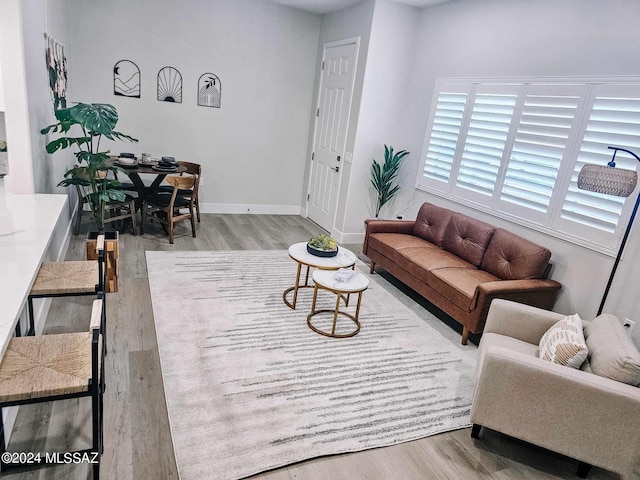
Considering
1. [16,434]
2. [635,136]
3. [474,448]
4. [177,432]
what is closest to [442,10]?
[635,136]

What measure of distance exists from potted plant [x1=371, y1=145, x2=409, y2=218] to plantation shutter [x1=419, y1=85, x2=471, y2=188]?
38 cm

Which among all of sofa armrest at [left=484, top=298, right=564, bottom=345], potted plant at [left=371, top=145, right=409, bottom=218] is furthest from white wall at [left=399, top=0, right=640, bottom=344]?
sofa armrest at [left=484, top=298, right=564, bottom=345]

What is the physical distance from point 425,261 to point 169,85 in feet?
13.2

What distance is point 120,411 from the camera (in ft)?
7.32

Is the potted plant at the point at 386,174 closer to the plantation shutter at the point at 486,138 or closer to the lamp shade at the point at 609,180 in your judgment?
the plantation shutter at the point at 486,138

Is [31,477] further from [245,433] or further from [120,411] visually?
[245,433]

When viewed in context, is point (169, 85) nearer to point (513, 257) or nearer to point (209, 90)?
point (209, 90)

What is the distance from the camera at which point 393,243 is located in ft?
13.9

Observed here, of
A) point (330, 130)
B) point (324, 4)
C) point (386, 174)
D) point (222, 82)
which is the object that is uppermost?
point (324, 4)

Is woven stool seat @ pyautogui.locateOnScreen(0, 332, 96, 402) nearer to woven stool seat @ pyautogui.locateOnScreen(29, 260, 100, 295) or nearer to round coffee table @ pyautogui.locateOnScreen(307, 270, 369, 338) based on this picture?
woven stool seat @ pyautogui.locateOnScreen(29, 260, 100, 295)

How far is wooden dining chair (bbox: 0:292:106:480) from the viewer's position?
1.50m

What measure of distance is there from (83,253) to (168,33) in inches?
118

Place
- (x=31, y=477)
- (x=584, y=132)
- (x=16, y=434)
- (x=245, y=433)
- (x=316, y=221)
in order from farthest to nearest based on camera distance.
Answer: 1. (x=316, y=221)
2. (x=584, y=132)
3. (x=245, y=433)
4. (x=16, y=434)
5. (x=31, y=477)

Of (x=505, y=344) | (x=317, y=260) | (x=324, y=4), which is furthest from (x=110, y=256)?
(x=324, y=4)
